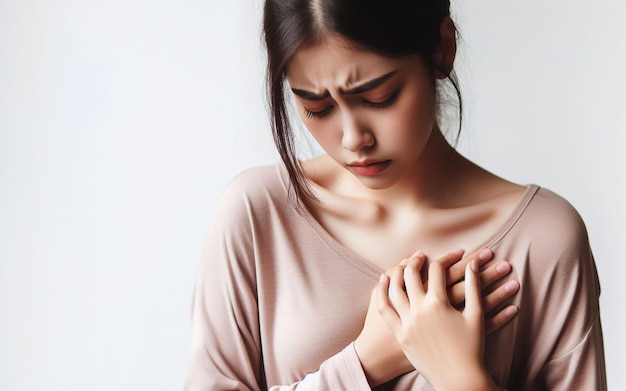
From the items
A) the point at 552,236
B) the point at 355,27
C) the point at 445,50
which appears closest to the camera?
the point at 355,27

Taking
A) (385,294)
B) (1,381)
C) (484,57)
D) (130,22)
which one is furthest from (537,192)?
(1,381)

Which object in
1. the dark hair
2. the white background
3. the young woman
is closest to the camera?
the dark hair

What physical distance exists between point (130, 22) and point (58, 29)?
0.48 ft

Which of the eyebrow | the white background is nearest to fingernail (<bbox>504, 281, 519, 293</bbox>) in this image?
the eyebrow

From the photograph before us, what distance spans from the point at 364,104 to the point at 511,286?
0.34 metres

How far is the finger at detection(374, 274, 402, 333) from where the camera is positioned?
1271 millimetres

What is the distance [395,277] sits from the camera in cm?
130

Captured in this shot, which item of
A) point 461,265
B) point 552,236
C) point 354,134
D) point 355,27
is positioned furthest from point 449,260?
point 355,27

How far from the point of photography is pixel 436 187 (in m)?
1.38

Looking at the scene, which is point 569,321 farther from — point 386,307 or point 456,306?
point 386,307

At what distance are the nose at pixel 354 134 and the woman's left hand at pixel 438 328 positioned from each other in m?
0.21

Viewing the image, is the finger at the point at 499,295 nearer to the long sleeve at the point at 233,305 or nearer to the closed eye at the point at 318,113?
the long sleeve at the point at 233,305

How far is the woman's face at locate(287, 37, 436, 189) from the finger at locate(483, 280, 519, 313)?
0.23 meters

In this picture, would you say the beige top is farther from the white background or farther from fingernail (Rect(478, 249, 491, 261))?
the white background
